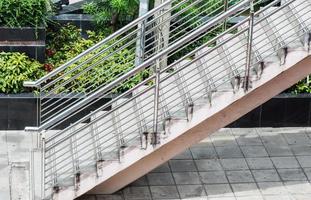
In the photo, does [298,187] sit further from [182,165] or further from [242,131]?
[242,131]

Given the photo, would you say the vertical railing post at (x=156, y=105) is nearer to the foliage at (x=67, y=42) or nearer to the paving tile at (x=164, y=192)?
the paving tile at (x=164, y=192)

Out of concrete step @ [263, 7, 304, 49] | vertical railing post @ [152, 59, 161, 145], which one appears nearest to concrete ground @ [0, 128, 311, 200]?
vertical railing post @ [152, 59, 161, 145]

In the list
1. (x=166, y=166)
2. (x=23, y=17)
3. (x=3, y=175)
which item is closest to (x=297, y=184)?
(x=166, y=166)

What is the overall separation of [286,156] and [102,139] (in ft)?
8.49

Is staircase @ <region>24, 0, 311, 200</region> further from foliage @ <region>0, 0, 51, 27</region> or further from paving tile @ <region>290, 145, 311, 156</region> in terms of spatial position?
foliage @ <region>0, 0, 51, 27</region>

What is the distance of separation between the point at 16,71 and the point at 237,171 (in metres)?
3.24

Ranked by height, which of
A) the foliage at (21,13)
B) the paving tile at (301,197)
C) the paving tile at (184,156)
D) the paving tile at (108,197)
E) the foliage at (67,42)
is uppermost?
the foliage at (21,13)

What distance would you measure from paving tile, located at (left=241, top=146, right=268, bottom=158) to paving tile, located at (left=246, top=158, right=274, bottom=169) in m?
0.11

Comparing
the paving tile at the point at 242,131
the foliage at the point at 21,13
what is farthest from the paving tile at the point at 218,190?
the foliage at the point at 21,13

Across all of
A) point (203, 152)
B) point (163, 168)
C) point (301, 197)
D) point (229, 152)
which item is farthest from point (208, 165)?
point (301, 197)

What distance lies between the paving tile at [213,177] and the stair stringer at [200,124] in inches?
34.5

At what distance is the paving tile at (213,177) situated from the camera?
1139cm

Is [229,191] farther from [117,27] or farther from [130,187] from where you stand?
[117,27]

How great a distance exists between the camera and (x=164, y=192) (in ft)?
36.4
